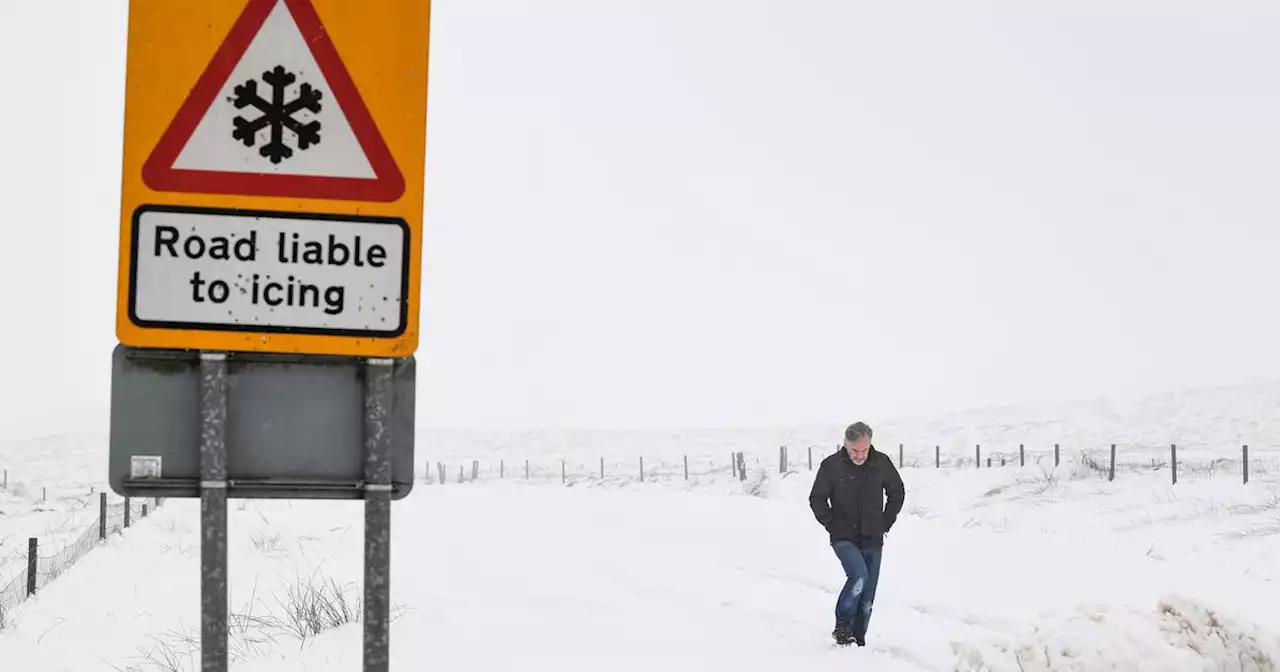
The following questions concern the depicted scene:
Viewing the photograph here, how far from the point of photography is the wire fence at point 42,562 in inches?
531

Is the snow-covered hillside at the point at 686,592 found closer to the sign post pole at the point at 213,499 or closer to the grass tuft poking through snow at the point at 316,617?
the grass tuft poking through snow at the point at 316,617

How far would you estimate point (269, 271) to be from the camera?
2803mm

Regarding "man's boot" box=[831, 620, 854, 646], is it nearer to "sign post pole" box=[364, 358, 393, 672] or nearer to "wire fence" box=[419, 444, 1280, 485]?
"sign post pole" box=[364, 358, 393, 672]

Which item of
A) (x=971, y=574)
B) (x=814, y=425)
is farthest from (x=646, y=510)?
(x=814, y=425)

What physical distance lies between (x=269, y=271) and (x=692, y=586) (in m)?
9.82

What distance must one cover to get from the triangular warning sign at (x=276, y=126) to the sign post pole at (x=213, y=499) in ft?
1.47

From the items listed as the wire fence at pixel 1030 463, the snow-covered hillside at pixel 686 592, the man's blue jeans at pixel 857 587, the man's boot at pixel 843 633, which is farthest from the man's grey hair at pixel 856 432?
the wire fence at pixel 1030 463

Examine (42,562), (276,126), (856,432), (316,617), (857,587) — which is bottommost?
(42,562)

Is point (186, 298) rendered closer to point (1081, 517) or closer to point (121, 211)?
point (121, 211)

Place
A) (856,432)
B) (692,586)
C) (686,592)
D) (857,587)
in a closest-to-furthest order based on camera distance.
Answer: (857,587) < (856,432) < (686,592) < (692,586)

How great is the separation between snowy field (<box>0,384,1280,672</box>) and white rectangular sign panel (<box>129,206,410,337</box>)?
4.54 metres

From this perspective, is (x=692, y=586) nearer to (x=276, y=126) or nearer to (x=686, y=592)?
(x=686, y=592)

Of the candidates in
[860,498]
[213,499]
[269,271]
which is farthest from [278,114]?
[860,498]

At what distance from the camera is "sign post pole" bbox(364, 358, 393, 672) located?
2.73m
